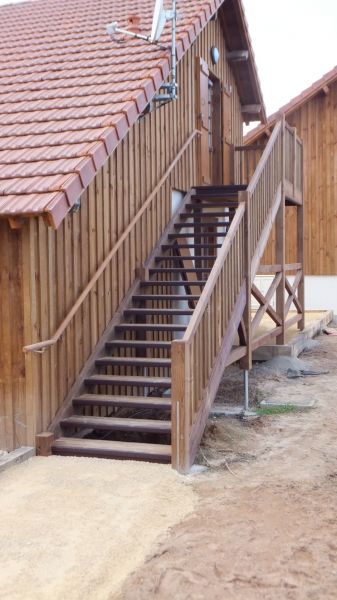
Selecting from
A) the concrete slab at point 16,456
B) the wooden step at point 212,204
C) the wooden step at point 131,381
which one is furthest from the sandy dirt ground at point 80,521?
the wooden step at point 212,204

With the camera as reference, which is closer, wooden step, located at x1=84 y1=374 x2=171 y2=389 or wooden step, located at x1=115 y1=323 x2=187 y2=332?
wooden step, located at x1=84 y1=374 x2=171 y2=389

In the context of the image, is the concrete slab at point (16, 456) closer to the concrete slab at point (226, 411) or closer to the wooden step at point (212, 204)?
the concrete slab at point (226, 411)

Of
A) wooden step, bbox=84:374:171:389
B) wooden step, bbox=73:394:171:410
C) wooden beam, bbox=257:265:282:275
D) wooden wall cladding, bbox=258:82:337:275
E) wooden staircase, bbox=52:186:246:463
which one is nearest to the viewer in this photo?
wooden staircase, bbox=52:186:246:463

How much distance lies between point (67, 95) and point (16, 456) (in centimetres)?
380

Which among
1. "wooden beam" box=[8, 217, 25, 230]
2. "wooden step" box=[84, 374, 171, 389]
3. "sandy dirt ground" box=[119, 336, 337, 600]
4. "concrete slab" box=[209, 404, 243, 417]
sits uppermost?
"wooden beam" box=[8, 217, 25, 230]

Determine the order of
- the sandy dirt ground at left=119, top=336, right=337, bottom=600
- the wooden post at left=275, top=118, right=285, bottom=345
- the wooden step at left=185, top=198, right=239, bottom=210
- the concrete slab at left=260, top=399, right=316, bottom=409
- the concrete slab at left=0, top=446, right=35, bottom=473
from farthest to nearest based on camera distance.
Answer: the wooden post at left=275, top=118, right=285, bottom=345
the wooden step at left=185, top=198, right=239, bottom=210
the concrete slab at left=260, top=399, right=316, bottom=409
the concrete slab at left=0, top=446, right=35, bottom=473
the sandy dirt ground at left=119, top=336, right=337, bottom=600

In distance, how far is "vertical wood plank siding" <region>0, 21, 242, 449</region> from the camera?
6184mm

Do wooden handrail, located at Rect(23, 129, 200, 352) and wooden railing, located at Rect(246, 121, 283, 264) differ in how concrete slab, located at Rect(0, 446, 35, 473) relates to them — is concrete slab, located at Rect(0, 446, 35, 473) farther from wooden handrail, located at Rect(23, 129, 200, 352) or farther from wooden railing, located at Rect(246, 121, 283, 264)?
wooden railing, located at Rect(246, 121, 283, 264)

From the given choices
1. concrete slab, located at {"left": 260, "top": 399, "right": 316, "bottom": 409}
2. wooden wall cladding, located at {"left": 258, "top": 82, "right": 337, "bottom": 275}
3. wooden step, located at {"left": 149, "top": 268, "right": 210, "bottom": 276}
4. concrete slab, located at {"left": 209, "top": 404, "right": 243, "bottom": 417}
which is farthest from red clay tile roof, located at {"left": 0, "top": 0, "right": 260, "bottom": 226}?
wooden wall cladding, located at {"left": 258, "top": 82, "right": 337, "bottom": 275}

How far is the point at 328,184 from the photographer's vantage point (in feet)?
58.7

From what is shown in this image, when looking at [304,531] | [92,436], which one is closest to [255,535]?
[304,531]

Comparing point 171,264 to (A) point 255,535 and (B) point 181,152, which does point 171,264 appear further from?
(A) point 255,535

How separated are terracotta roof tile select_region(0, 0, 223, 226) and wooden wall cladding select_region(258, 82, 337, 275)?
322 inches

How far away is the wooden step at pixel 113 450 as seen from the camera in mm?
5844
